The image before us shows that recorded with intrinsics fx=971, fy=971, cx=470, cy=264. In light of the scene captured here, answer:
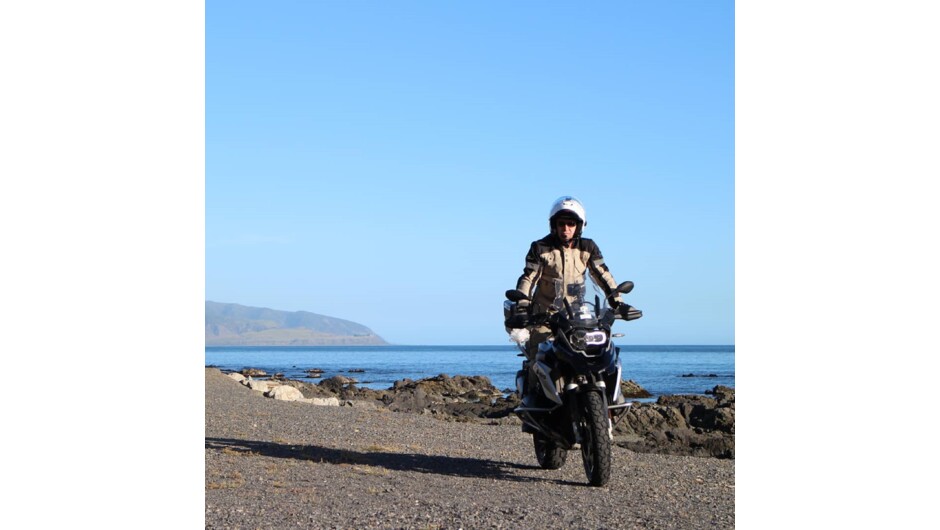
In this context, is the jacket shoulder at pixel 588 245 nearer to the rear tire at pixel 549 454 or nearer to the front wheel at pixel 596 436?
the front wheel at pixel 596 436

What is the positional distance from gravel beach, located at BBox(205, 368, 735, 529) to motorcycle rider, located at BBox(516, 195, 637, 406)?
3.94ft

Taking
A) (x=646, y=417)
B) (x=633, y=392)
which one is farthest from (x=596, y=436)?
(x=633, y=392)

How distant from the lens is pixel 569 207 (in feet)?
28.5

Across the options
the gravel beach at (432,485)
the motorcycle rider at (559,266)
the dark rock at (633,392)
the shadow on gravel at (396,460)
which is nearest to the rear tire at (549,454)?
the gravel beach at (432,485)

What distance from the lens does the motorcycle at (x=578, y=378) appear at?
7840 mm

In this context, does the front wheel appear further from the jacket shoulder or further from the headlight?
the jacket shoulder

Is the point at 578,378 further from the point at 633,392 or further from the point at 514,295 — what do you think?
the point at 633,392

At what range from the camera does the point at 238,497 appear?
7305mm

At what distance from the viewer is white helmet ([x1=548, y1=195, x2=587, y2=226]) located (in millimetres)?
8680

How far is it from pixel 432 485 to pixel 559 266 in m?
2.26
